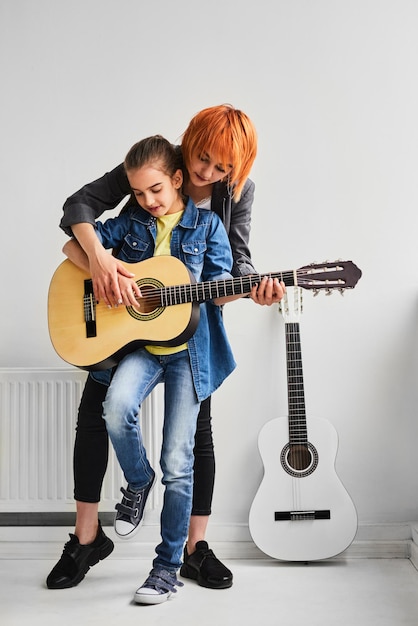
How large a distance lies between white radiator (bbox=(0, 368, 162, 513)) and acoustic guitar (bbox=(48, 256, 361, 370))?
1.60ft

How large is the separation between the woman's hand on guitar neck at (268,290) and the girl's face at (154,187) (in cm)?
32

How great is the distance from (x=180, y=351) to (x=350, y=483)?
0.86 metres

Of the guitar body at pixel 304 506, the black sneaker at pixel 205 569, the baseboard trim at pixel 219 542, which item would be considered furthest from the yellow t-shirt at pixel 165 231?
the baseboard trim at pixel 219 542

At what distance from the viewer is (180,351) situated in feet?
6.04

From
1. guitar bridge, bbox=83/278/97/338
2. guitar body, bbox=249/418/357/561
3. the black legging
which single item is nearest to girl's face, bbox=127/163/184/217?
guitar bridge, bbox=83/278/97/338

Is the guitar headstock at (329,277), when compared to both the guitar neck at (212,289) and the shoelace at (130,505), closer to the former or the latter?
the guitar neck at (212,289)

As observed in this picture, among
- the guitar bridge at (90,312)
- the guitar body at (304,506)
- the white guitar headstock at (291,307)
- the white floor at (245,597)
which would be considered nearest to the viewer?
the white floor at (245,597)

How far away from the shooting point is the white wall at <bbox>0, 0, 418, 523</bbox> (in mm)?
2359

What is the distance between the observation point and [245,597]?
1.87 m

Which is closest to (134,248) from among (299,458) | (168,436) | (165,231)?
(165,231)

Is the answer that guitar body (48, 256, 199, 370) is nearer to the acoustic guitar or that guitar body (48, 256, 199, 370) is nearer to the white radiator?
the acoustic guitar

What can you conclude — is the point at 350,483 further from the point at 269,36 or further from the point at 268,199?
the point at 269,36

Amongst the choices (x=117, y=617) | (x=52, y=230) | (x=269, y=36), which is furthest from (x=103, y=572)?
(x=269, y=36)

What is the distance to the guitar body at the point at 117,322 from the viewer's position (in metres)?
1.77
